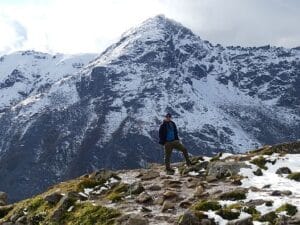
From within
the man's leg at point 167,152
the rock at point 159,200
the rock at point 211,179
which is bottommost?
the rock at point 159,200

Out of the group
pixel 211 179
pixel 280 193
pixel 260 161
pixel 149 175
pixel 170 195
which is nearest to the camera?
pixel 280 193

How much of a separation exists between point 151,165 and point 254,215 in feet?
69.1

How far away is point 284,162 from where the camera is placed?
107 ft

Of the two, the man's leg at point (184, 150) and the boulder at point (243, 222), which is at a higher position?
the man's leg at point (184, 150)

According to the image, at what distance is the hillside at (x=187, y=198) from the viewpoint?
23.5 meters

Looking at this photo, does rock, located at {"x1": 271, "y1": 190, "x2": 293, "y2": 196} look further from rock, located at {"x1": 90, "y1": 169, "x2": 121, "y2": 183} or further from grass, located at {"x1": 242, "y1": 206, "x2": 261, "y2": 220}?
rock, located at {"x1": 90, "y1": 169, "x2": 121, "y2": 183}

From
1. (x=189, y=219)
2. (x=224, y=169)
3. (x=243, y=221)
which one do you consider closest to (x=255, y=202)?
(x=243, y=221)

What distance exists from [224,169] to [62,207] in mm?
9263

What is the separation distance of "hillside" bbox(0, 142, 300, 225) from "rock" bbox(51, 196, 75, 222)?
5 cm

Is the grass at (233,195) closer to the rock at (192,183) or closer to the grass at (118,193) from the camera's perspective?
the rock at (192,183)

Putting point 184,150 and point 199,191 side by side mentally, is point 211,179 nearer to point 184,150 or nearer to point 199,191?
point 199,191

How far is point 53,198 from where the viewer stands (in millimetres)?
29953

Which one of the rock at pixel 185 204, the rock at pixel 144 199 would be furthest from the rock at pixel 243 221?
the rock at pixel 144 199

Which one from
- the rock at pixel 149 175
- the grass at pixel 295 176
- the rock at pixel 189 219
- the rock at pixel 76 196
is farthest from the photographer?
the rock at pixel 149 175
